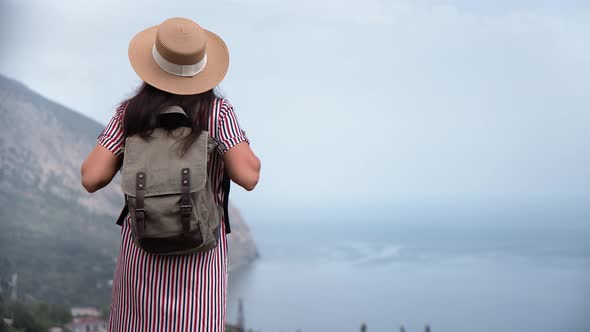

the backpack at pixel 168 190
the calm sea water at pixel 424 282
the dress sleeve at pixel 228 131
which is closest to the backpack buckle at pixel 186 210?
the backpack at pixel 168 190

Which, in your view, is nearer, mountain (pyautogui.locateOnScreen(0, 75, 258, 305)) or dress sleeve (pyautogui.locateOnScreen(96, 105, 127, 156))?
dress sleeve (pyautogui.locateOnScreen(96, 105, 127, 156))

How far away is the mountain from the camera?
8.68 metres

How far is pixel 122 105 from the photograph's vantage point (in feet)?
3.38

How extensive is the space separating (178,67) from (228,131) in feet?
0.43

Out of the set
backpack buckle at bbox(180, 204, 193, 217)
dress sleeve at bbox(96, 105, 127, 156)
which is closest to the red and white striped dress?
dress sleeve at bbox(96, 105, 127, 156)

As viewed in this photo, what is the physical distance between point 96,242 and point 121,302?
999 centimetres

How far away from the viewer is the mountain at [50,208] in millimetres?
8680

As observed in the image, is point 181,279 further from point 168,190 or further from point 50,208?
point 50,208

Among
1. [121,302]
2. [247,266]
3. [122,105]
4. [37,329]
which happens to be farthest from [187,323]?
[247,266]

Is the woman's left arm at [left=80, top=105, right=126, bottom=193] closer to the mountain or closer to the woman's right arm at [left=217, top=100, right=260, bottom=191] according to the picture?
the woman's right arm at [left=217, top=100, right=260, bottom=191]

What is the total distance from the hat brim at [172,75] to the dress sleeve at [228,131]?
0.05m

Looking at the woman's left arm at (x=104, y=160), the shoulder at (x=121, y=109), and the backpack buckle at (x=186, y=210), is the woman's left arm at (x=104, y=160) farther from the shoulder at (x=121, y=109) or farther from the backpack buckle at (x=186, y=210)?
the backpack buckle at (x=186, y=210)

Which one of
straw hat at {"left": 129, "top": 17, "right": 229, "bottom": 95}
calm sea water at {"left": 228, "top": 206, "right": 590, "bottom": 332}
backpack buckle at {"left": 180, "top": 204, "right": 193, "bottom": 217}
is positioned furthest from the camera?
calm sea water at {"left": 228, "top": 206, "right": 590, "bottom": 332}

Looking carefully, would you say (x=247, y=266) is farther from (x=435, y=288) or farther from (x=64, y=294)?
(x=64, y=294)
